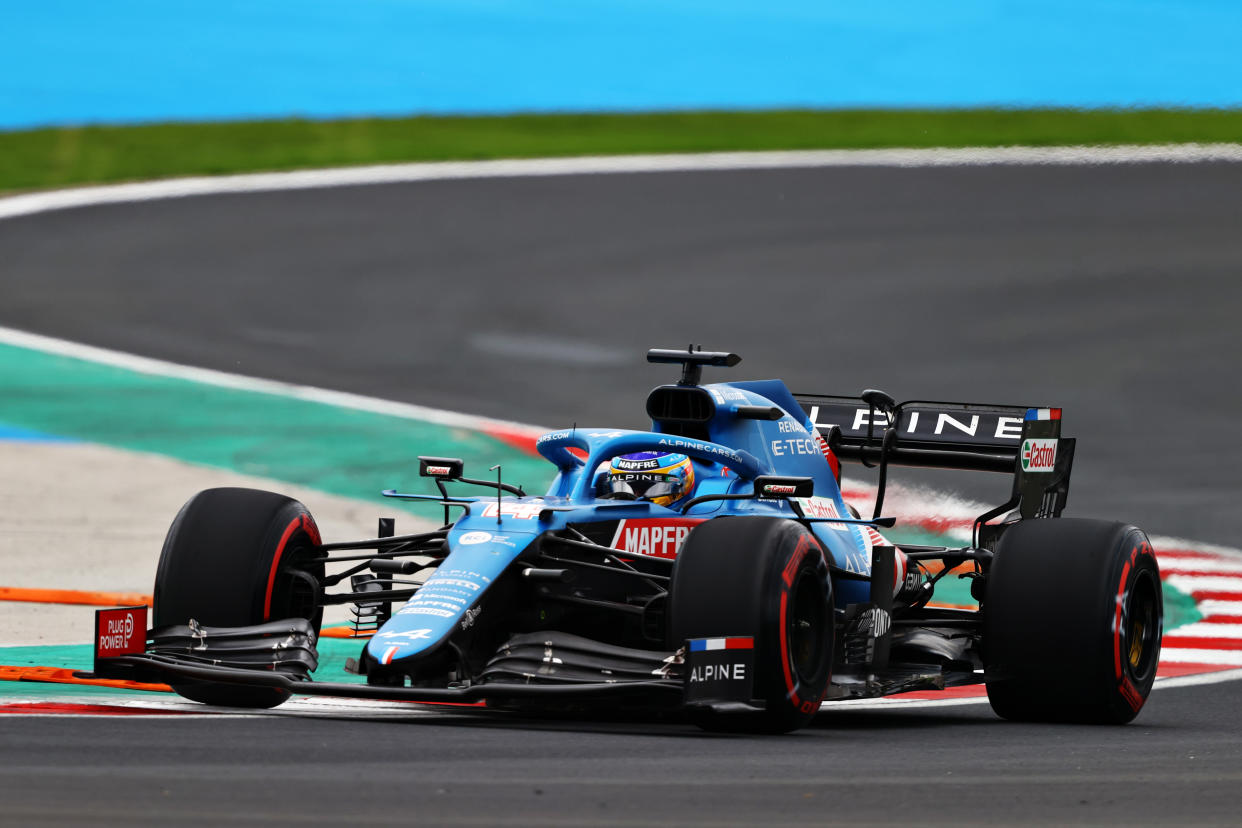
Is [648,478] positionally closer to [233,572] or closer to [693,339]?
[233,572]

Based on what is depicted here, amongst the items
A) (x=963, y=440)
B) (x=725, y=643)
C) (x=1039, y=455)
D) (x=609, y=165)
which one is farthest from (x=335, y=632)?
(x=609, y=165)

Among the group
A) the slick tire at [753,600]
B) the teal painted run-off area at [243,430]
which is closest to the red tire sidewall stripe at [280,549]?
the slick tire at [753,600]

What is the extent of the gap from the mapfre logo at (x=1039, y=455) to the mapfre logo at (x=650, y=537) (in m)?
2.83

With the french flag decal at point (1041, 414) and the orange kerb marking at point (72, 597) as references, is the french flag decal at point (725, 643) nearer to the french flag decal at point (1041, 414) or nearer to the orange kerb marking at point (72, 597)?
the french flag decal at point (1041, 414)

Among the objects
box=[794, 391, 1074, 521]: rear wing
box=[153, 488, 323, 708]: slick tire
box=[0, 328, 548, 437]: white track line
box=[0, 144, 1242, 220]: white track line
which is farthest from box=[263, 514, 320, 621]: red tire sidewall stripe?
box=[0, 144, 1242, 220]: white track line

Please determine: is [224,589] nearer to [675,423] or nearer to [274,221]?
[675,423]

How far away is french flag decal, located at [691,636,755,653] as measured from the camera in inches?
348

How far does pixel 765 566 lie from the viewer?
352 inches

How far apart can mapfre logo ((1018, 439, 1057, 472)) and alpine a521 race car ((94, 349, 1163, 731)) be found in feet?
2.41

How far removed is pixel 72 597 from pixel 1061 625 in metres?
6.57

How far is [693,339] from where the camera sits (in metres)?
23.7

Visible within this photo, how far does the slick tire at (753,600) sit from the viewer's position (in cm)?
891

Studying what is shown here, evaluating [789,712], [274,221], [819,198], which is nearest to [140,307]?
[274,221]

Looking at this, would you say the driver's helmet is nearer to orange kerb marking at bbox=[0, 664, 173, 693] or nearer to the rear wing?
the rear wing
